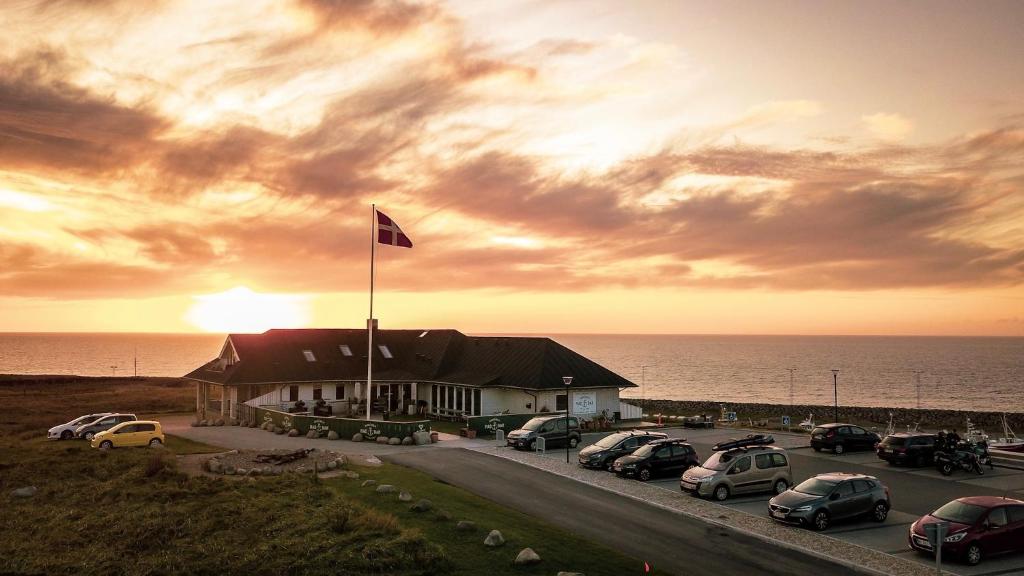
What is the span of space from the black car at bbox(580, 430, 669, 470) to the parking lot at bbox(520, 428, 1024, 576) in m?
0.57

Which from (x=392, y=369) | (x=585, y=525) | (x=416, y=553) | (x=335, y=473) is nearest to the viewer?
(x=416, y=553)

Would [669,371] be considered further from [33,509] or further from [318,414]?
[33,509]

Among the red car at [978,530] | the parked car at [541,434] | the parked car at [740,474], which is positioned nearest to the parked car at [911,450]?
the parked car at [740,474]

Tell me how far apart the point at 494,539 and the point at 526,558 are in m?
1.73

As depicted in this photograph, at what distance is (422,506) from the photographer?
23797 millimetres

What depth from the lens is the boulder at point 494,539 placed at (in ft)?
66.5

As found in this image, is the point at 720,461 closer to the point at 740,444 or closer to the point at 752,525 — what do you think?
the point at 752,525

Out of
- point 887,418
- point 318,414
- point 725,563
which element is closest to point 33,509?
point 725,563

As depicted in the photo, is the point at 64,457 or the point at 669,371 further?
the point at 669,371

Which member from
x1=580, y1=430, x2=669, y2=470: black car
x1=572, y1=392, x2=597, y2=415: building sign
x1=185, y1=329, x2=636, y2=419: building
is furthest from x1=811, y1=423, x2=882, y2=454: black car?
x1=572, y1=392, x2=597, y2=415: building sign

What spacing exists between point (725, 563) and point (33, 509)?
23.3 meters

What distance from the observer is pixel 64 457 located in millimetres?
33969

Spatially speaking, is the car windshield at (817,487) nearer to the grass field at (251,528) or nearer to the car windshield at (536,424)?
the grass field at (251,528)

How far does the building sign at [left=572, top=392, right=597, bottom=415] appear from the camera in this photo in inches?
1981
